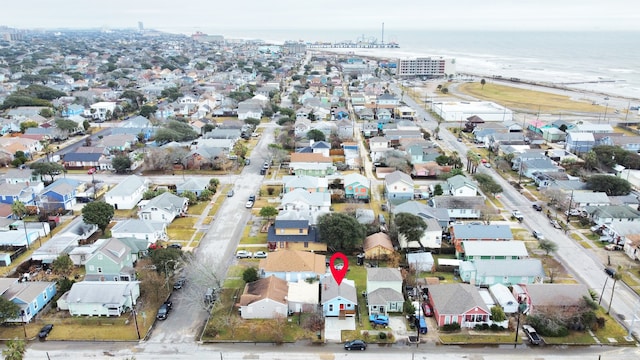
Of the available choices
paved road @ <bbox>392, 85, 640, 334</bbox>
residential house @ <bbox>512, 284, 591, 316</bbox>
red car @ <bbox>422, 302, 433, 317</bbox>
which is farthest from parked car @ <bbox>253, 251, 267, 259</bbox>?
paved road @ <bbox>392, 85, 640, 334</bbox>

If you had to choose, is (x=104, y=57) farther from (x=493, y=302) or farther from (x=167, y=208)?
(x=493, y=302)

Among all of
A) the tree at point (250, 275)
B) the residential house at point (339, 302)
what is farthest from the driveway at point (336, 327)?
the tree at point (250, 275)

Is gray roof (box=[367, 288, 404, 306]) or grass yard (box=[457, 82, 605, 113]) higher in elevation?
grass yard (box=[457, 82, 605, 113])

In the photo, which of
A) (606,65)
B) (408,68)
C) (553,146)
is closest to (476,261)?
(553,146)

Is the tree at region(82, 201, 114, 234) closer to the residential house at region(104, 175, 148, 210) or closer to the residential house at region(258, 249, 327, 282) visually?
the residential house at region(104, 175, 148, 210)

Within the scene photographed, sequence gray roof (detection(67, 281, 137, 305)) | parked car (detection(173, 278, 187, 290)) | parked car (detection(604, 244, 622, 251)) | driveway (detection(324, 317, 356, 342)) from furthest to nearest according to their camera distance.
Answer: parked car (detection(604, 244, 622, 251)) → parked car (detection(173, 278, 187, 290)) → gray roof (detection(67, 281, 137, 305)) → driveway (detection(324, 317, 356, 342))

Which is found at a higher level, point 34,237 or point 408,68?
point 408,68

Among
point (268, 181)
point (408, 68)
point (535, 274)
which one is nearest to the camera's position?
point (535, 274)
